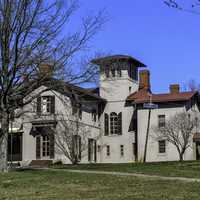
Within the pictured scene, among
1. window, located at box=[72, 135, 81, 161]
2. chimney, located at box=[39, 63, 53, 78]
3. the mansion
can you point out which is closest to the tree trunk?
chimney, located at box=[39, 63, 53, 78]

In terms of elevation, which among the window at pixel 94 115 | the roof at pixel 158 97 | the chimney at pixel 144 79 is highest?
the chimney at pixel 144 79

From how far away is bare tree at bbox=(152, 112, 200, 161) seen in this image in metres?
50.4

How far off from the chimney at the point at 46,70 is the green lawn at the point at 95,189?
653 centimetres

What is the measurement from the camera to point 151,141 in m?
53.8

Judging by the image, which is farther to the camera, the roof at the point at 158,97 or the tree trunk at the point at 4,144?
the roof at the point at 158,97

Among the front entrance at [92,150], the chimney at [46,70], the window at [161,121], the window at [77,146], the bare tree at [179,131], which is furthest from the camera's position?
the window at [161,121]

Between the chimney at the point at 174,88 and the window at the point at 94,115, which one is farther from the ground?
the chimney at the point at 174,88

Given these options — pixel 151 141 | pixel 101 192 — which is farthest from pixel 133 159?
pixel 101 192

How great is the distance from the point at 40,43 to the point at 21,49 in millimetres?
944

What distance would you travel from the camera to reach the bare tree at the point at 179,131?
50.4 m

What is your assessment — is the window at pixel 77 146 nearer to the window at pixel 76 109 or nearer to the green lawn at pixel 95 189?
the window at pixel 76 109

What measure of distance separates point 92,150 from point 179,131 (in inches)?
345

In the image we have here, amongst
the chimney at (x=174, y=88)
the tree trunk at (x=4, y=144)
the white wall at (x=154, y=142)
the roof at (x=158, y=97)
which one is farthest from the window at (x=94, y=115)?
the tree trunk at (x=4, y=144)

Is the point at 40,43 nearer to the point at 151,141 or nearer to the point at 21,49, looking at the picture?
the point at 21,49
